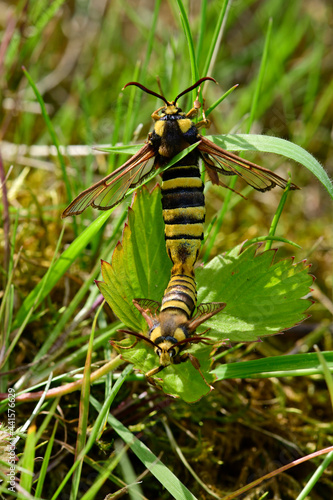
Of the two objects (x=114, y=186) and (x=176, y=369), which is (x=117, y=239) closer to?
(x=114, y=186)

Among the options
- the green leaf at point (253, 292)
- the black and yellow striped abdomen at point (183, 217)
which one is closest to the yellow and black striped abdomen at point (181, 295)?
the black and yellow striped abdomen at point (183, 217)

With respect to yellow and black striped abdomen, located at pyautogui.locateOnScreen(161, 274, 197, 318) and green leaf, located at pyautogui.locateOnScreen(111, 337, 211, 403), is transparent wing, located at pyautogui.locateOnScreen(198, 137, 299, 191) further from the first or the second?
green leaf, located at pyautogui.locateOnScreen(111, 337, 211, 403)

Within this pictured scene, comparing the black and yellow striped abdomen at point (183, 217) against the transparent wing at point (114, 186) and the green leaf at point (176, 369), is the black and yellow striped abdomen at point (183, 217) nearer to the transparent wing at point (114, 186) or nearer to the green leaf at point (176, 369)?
the transparent wing at point (114, 186)

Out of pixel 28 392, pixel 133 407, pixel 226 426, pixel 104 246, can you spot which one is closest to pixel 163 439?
pixel 133 407

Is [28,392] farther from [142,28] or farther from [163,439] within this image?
[142,28]

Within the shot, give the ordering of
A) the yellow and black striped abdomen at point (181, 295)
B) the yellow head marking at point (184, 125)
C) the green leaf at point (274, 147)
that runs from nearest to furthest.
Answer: the yellow and black striped abdomen at point (181, 295)
the green leaf at point (274, 147)
the yellow head marking at point (184, 125)

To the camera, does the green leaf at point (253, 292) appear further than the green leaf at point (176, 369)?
Yes
